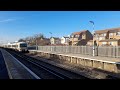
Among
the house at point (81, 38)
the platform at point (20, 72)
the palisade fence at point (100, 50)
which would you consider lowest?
the platform at point (20, 72)

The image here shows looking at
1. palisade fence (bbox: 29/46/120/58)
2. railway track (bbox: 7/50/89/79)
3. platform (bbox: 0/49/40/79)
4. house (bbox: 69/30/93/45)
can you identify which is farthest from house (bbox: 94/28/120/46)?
platform (bbox: 0/49/40/79)

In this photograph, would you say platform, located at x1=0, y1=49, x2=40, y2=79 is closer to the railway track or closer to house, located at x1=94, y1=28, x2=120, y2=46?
the railway track

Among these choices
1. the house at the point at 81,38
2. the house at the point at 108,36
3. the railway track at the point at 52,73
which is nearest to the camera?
the railway track at the point at 52,73

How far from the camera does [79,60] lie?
2995 centimetres

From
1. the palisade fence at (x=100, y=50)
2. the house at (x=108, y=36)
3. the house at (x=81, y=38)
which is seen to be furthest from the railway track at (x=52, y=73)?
the house at (x=81, y=38)

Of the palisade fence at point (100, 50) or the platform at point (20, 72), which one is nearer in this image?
the platform at point (20, 72)

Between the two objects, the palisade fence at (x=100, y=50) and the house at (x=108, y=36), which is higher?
the house at (x=108, y=36)

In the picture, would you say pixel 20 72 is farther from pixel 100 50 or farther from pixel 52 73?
pixel 100 50

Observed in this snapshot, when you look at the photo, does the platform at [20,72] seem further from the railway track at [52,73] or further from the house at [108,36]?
the house at [108,36]
